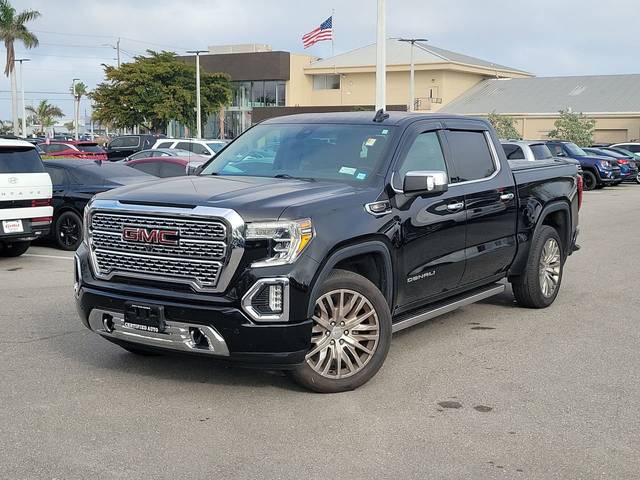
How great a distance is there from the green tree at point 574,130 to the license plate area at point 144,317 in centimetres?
4634

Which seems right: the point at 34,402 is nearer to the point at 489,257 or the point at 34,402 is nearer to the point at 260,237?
the point at 260,237

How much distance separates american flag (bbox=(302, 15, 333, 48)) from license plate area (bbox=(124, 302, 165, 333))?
44.4m

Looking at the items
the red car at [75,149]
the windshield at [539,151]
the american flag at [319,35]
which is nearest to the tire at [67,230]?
the windshield at [539,151]

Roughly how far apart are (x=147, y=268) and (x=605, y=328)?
4460 mm

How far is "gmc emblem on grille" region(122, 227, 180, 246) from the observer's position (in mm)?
5578

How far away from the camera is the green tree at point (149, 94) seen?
183 feet

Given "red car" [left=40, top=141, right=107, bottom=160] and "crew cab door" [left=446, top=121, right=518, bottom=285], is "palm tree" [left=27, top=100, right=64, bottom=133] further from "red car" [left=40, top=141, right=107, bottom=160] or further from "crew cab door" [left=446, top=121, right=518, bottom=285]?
"crew cab door" [left=446, top=121, right=518, bottom=285]

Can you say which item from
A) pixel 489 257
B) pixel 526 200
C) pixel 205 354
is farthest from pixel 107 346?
pixel 526 200

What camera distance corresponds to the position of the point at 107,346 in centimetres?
715

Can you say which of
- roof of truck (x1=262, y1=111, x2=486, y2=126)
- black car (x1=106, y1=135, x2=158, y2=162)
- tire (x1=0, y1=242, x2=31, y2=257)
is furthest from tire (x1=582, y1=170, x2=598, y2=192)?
roof of truck (x1=262, y1=111, x2=486, y2=126)

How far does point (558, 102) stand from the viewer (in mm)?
61375

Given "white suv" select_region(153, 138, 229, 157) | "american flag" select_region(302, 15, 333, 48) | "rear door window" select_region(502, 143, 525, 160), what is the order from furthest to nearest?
1. "american flag" select_region(302, 15, 333, 48)
2. "white suv" select_region(153, 138, 229, 157)
3. "rear door window" select_region(502, 143, 525, 160)

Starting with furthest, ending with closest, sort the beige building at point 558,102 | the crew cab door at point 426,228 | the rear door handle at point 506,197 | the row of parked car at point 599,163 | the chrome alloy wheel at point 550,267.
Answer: the beige building at point 558,102 → the row of parked car at point 599,163 → the chrome alloy wheel at point 550,267 → the rear door handle at point 506,197 → the crew cab door at point 426,228

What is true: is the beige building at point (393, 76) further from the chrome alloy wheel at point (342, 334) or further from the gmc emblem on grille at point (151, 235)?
the gmc emblem on grille at point (151, 235)
